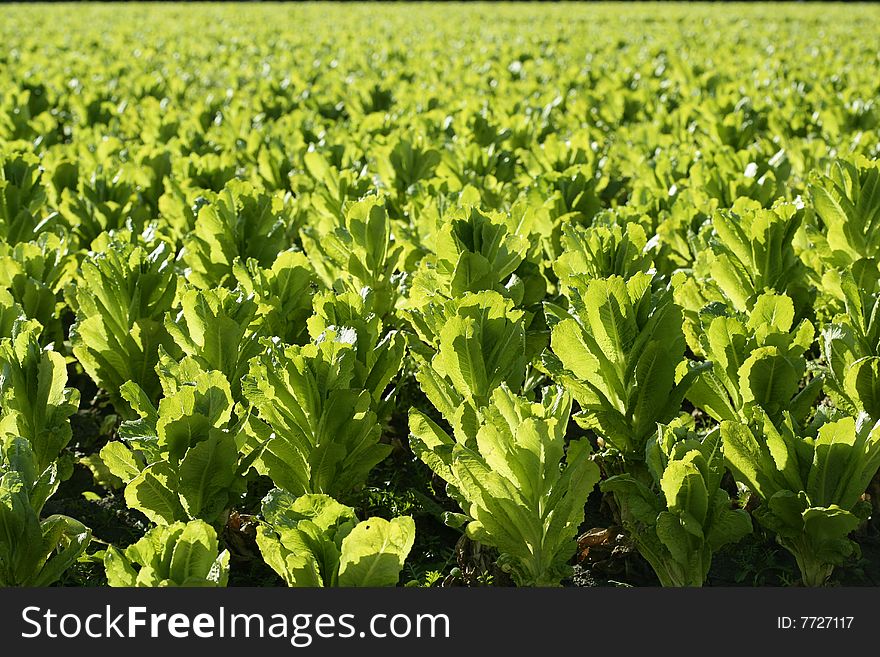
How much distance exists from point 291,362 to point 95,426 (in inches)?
53.5

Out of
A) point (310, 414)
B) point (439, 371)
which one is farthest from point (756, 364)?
point (310, 414)

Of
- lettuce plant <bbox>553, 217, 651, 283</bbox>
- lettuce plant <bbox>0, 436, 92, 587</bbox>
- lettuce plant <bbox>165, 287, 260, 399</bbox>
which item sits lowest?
lettuce plant <bbox>0, 436, 92, 587</bbox>

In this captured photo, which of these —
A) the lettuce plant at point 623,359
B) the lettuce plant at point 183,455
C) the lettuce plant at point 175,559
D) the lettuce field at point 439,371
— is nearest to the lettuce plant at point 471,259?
the lettuce field at point 439,371

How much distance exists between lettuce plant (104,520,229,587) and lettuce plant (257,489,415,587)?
0.46 ft

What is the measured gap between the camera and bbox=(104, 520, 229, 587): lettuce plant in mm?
2061

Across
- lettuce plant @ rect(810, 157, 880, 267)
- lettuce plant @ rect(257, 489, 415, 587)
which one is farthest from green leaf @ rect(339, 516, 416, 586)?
lettuce plant @ rect(810, 157, 880, 267)

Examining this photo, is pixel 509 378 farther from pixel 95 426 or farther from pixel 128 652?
pixel 95 426

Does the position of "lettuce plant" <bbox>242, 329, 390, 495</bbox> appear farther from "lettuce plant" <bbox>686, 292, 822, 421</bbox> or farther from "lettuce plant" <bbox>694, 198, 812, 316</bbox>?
"lettuce plant" <bbox>694, 198, 812, 316</bbox>

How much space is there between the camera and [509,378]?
282 cm

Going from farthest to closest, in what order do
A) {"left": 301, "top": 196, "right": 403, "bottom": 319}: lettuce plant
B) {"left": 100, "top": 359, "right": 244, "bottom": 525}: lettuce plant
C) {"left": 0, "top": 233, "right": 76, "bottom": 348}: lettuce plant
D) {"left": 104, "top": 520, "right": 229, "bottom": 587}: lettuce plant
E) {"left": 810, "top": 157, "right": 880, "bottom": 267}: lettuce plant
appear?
{"left": 810, "top": 157, "right": 880, "bottom": 267}: lettuce plant
{"left": 301, "top": 196, "right": 403, "bottom": 319}: lettuce plant
{"left": 0, "top": 233, "right": 76, "bottom": 348}: lettuce plant
{"left": 100, "top": 359, "right": 244, "bottom": 525}: lettuce plant
{"left": 104, "top": 520, "right": 229, "bottom": 587}: lettuce plant

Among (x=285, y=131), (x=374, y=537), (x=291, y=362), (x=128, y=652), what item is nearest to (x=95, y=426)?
(x=291, y=362)

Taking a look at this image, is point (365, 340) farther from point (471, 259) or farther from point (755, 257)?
point (755, 257)

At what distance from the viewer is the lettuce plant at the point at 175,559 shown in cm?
206

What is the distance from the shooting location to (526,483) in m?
2.33
